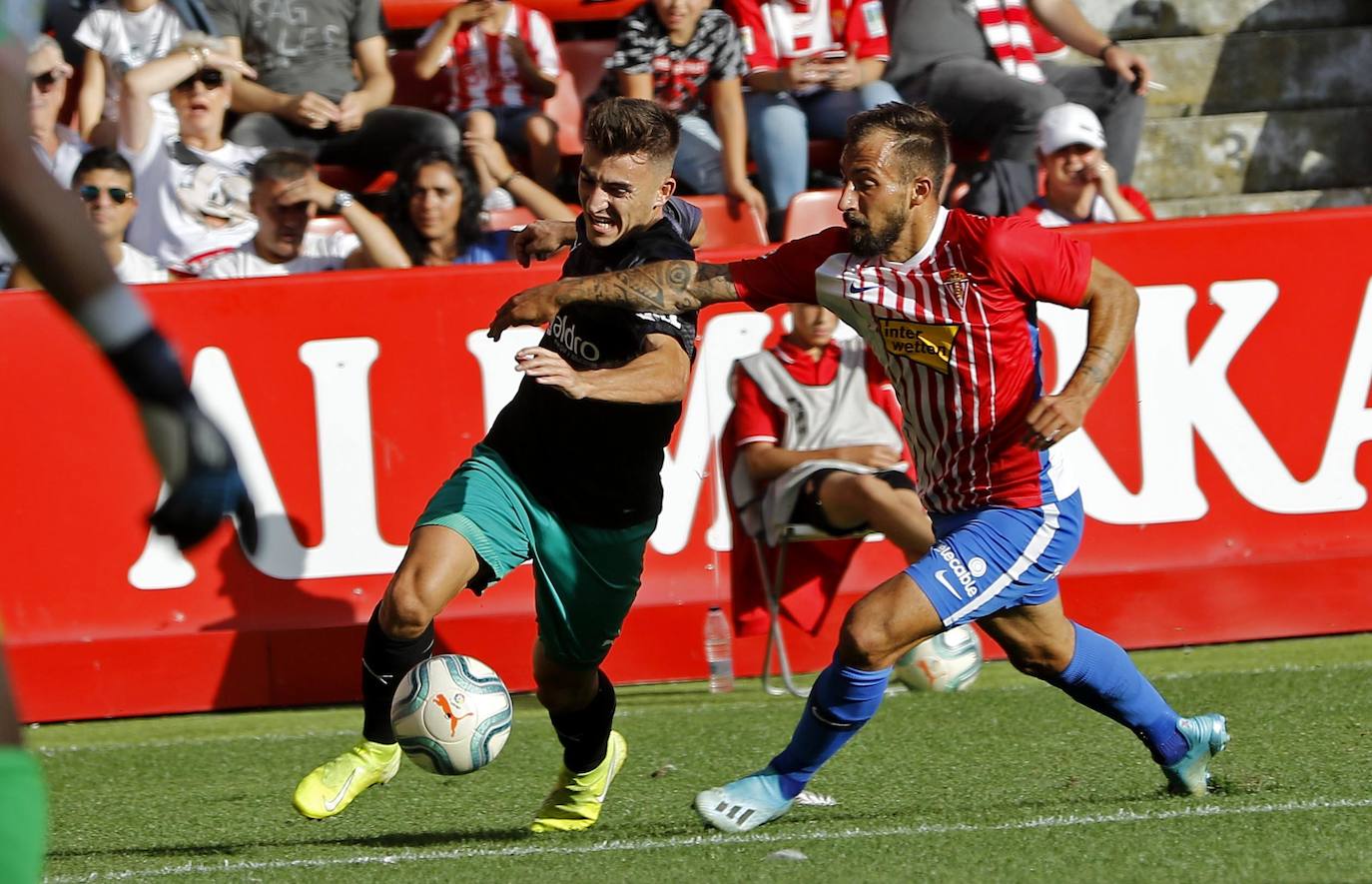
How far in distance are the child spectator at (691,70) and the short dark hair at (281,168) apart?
1.96m

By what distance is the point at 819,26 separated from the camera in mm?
10305

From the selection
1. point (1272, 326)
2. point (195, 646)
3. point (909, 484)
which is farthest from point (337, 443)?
point (1272, 326)

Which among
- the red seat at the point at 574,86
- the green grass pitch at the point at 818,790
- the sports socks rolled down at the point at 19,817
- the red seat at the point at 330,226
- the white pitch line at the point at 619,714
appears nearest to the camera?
the sports socks rolled down at the point at 19,817

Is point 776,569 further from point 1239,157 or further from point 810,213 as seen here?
point 1239,157

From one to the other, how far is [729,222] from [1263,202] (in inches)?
173

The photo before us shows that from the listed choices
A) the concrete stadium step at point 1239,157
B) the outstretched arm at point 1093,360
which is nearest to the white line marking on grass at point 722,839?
the outstretched arm at point 1093,360

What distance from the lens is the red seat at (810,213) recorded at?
9.33 m

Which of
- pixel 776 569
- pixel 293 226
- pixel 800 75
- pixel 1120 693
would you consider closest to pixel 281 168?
pixel 293 226

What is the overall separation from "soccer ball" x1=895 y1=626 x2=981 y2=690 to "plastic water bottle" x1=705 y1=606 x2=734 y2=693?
0.83 meters

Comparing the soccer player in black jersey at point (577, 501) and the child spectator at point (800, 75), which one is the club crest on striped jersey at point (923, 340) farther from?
the child spectator at point (800, 75)

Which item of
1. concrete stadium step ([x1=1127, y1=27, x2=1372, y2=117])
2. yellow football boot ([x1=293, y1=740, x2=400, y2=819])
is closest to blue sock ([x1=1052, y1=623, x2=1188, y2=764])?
yellow football boot ([x1=293, y1=740, x2=400, y2=819])

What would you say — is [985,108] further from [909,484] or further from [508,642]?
[508,642]

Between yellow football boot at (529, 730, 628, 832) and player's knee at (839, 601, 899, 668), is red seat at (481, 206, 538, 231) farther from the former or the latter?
player's knee at (839, 601, 899, 668)

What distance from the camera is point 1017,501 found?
16.3ft
